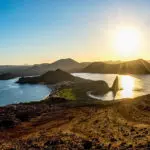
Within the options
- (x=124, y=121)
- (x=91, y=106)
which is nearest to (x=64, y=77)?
(x=91, y=106)

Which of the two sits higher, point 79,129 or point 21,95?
point 79,129

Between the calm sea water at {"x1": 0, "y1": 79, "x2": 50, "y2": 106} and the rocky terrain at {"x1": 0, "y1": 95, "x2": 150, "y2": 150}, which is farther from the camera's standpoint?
the calm sea water at {"x1": 0, "y1": 79, "x2": 50, "y2": 106}

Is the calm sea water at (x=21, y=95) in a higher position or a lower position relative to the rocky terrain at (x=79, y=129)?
lower

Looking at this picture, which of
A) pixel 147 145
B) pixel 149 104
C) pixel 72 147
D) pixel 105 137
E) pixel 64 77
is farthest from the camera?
pixel 64 77

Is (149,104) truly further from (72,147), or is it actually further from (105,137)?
(72,147)

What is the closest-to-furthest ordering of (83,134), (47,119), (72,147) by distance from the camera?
(72,147), (83,134), (47,119)

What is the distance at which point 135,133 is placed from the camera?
2677 cm

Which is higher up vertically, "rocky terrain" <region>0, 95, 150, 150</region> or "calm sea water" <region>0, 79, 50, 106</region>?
"rocky terrain" <region>0, 95, 150, 150</region>

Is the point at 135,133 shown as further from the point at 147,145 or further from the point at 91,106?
Result: the point at 91,106

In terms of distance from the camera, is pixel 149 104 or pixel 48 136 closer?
pixel 48 136

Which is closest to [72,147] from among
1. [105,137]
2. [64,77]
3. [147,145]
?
[105,137]

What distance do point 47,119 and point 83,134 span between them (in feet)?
35.0

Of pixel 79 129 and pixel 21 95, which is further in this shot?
pixel 21 95

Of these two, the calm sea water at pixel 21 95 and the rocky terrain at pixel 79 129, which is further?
the calm sea water at pixel 21 95
